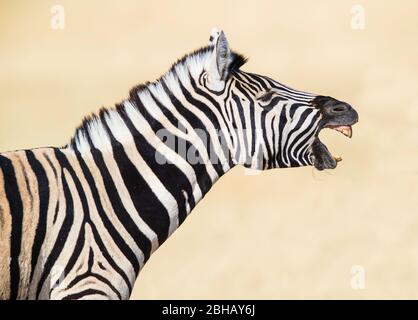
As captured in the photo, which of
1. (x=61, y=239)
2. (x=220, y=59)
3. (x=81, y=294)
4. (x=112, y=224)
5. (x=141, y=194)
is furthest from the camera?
(x=220, y=59)

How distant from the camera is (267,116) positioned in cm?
573

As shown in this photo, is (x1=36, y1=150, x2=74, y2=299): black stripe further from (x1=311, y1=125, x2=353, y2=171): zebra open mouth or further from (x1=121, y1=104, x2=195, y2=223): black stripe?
(x1=311, y1=125, x2=353, y2=171): zebra open mouth

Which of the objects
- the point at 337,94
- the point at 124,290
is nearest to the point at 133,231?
the point at 124,290

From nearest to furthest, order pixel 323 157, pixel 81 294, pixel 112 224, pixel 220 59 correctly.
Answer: pixel 81 294 → pixel 112 224 → pixel 220 59 → pixel 323 157

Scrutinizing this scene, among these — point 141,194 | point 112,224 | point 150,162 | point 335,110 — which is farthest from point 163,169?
point 335,110

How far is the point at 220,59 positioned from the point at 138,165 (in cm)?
87

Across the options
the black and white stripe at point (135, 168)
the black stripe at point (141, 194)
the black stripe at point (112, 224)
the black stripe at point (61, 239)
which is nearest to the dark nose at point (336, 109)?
the black and white stripe at point (135, 168)

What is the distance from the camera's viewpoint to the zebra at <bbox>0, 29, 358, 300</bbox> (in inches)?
202

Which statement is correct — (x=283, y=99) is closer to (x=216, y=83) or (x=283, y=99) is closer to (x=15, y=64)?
(x=216, y=83)

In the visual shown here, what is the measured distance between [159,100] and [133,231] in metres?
0.88

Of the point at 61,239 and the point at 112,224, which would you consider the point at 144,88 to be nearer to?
the point at 112,224

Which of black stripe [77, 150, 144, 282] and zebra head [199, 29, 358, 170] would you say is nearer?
black stripe [77, 150, 144, 282]

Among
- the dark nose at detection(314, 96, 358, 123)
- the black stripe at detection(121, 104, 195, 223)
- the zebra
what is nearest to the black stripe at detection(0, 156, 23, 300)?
the zebra

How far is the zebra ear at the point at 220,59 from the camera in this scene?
5.62m
